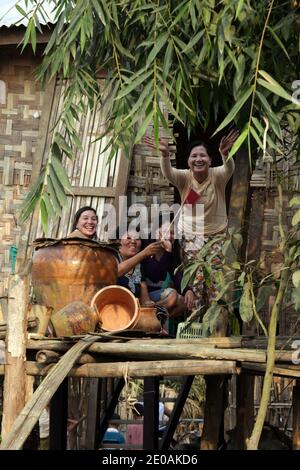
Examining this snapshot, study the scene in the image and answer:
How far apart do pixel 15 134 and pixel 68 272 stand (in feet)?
9.70

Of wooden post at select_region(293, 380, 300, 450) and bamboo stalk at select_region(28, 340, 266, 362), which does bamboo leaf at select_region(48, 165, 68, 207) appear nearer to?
bamboo stalk at select_region(28, 340, 266, 362)

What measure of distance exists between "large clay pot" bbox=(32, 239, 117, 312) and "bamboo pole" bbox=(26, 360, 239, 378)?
74 cm

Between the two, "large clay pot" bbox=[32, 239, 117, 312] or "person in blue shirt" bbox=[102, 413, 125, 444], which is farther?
"person in blue shirt" bbox=[102, 413, 125, 444]

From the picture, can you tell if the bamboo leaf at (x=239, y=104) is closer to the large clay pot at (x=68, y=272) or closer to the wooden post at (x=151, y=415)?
the large clay pot at (x=68, y=272)

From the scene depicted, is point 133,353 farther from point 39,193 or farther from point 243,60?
point 243,60

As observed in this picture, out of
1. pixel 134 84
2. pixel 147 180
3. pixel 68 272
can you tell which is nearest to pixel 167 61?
pixel 134 84

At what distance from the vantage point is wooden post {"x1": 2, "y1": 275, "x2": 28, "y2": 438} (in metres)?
6.51

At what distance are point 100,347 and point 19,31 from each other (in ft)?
13.1

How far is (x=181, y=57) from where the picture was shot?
6570 mm

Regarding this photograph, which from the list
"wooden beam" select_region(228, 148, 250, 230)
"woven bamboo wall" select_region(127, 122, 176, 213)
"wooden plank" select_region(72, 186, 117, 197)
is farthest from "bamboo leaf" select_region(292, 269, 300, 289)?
"woven bamboo wall" select_region(127, 122, 176, 213)

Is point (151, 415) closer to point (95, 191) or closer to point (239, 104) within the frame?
point (95, 191)

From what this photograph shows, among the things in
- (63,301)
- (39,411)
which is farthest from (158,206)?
(39,411)

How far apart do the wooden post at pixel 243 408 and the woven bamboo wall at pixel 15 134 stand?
2762 mm

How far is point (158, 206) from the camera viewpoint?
32.4 feet
